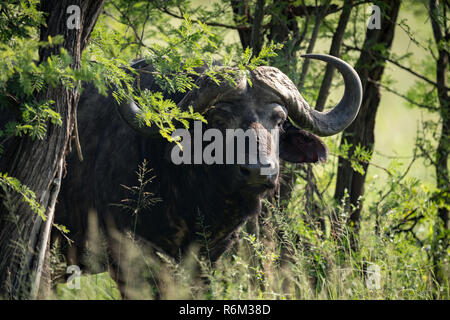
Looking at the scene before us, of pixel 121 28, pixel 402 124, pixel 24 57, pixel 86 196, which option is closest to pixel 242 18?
pixel 121 28

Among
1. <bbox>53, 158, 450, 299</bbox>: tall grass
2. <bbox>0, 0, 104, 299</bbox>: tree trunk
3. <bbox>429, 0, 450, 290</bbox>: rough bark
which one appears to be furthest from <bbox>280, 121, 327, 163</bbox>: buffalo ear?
<bbox>0, 0, 104, 299</bbox>: tree trunk

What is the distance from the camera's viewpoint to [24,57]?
3.11 m

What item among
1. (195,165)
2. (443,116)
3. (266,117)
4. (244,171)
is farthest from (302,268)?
(443,116)

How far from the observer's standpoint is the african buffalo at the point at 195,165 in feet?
15.9

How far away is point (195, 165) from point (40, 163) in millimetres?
1592

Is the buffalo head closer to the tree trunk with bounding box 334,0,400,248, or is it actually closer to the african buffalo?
the african buffalo

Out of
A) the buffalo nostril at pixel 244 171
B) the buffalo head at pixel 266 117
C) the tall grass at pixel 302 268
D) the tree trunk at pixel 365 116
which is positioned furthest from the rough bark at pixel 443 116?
the buffalo nostril at pixel 244 171

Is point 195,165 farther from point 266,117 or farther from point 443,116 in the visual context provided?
point 443,116

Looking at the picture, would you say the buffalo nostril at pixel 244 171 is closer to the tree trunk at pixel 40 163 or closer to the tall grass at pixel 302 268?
the tall grass at pixel 302 268

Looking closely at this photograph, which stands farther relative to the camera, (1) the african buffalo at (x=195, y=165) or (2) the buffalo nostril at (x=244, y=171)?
(1) the african buffalo at (x=195, y=165)

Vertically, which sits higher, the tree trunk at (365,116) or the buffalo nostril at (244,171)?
the tree trunk at (365,116)

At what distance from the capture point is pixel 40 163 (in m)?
3.91

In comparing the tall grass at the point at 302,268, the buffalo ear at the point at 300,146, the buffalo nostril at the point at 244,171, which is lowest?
the tall grass at the point at 302,268

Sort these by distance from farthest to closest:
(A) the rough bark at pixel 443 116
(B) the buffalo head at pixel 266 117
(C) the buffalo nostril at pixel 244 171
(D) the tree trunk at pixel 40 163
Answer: (A) the rough bark at pixel 443 116
(B) the buffalo head at pixel 266 117
(C) the buffalo nostril at pixel 244 171
(D) the tree trunk at pixel 40 163
